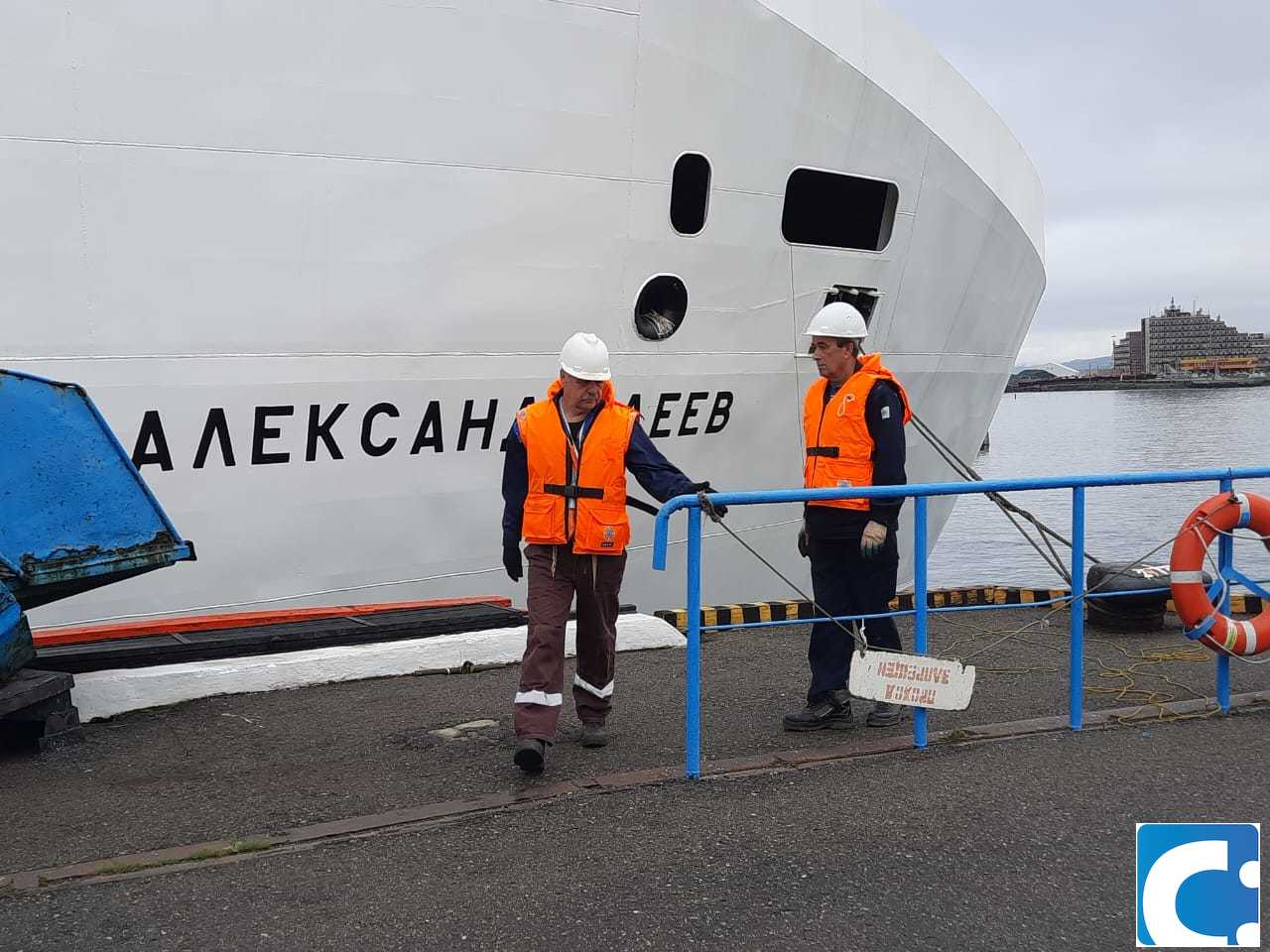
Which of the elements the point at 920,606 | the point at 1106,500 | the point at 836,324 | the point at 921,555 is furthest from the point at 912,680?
the point at 1106,500

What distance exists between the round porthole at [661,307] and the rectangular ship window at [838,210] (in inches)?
39.6

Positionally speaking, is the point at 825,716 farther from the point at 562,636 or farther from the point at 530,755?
the point at 530,755

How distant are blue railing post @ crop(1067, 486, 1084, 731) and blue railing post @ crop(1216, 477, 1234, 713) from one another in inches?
25.6

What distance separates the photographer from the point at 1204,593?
4.88 meters

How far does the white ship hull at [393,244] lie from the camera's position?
516 centimetres

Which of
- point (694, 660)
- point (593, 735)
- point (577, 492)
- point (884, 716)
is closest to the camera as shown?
point (694, 660)

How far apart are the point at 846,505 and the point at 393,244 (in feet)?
8.21

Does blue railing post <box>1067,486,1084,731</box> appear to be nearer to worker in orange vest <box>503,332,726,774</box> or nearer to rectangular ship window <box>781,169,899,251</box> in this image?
worker in orange vest <box>503,332,726,774</box>

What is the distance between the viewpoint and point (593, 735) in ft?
14.9

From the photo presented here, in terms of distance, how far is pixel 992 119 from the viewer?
8469mm

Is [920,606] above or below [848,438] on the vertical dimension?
below

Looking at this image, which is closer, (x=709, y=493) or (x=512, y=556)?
(x=709, y=493)

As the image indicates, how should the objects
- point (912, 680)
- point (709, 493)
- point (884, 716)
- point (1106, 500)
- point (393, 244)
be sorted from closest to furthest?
point (709, 493) → point (912, 680) → point (884, 716) → point (393, 244) → point (1106, 500)

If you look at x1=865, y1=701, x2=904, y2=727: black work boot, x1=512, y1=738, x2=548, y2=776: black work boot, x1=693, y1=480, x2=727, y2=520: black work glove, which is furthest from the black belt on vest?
x1=865, y1=701, x2=904, y2=727: black work boot
